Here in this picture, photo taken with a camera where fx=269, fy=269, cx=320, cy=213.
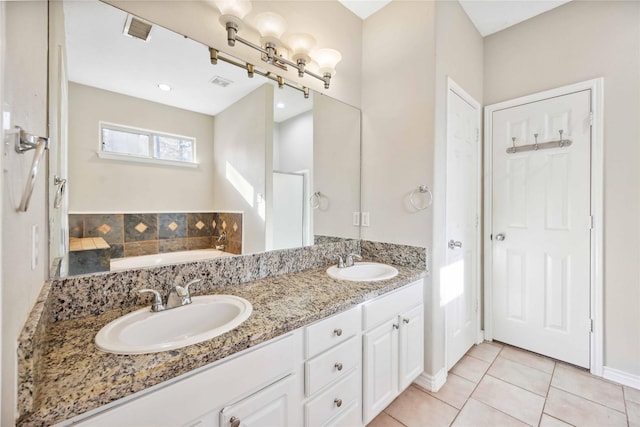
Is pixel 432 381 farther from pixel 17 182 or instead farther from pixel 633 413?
pixel 17 182

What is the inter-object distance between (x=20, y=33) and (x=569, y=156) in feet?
9.52

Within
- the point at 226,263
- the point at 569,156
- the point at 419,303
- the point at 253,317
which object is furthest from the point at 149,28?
the point at 569,156

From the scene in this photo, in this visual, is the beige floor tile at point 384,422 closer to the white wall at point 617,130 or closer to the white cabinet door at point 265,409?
the white cabinet door at point 265,409

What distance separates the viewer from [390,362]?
150cm

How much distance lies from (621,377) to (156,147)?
10.4 feet

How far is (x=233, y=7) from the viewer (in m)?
1.26

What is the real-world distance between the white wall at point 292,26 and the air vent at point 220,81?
0.45 feet

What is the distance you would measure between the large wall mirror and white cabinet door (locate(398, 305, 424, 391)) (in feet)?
2.76

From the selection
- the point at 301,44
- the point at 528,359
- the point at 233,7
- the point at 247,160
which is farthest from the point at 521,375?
the point at 233,7

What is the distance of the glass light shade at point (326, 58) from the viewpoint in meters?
1.71

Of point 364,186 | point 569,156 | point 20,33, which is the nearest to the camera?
point 20,33

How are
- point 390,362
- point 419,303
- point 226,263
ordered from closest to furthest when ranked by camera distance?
point 226,263 < point 390,362 < point 419,303

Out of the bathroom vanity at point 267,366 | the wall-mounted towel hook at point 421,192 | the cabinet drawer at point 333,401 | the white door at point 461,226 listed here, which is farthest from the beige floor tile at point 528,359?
the cabinet drawer at point 333,401

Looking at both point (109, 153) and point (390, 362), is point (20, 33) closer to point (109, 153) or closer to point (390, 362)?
point (109, 153)
